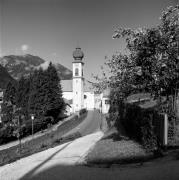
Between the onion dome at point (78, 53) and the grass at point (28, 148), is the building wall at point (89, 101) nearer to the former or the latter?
the onion dome at point (78, 53)

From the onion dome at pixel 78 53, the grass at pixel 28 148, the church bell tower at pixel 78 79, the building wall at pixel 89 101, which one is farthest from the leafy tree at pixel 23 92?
the building wall at pixel 89 101

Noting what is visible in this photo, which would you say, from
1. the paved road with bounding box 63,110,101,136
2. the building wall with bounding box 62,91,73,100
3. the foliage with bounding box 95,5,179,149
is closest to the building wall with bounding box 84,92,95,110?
the building wall with bounding box 62,91,73,100

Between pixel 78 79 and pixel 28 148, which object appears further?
pixel 78 79

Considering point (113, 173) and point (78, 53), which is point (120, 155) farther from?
point (78, 53)

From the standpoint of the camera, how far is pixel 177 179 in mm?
7605

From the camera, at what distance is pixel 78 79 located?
80438mm

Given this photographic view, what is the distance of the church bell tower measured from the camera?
7838 centimetres

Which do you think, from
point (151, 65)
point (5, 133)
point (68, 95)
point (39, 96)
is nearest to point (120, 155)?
point (151, 65)

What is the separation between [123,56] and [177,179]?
19.5 ft

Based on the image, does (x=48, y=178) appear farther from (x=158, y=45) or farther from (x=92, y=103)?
(x=92, y=103)

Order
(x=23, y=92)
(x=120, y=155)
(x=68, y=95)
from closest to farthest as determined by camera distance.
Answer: (x=120, y=155) < (x=23, y=92) < (x=68, y=95)

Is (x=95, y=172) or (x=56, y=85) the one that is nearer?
(x=95, y=172)

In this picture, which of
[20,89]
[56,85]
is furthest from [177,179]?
[20,89]

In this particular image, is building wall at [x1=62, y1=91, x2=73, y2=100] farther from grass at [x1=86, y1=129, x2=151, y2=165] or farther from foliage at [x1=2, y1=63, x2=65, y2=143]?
grass at [x1=86, y1=129, x2=151, y2=165]
